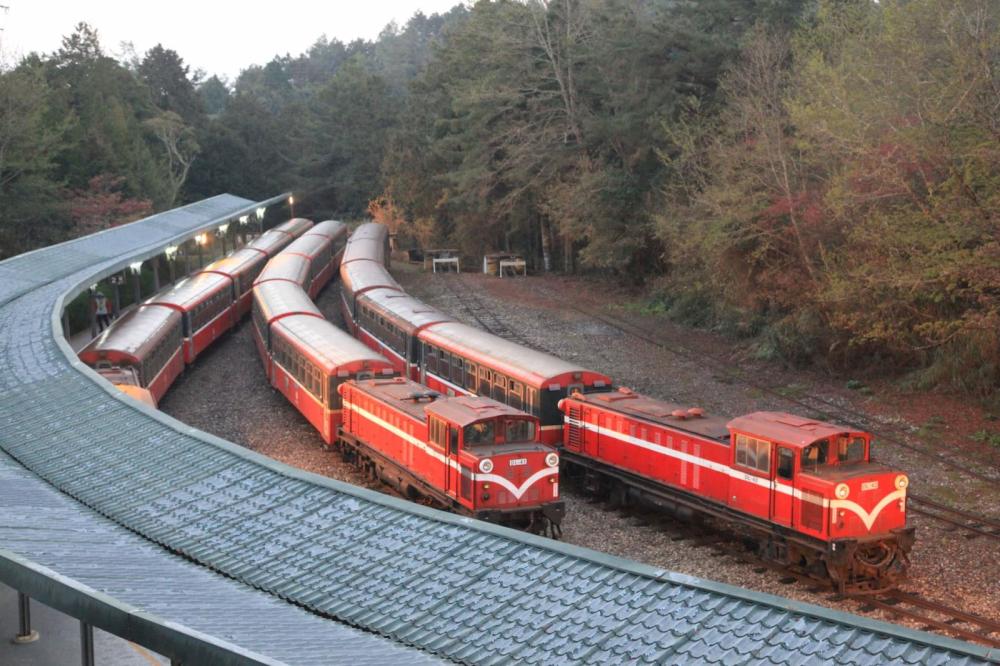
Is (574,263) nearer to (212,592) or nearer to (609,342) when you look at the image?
(609,342)

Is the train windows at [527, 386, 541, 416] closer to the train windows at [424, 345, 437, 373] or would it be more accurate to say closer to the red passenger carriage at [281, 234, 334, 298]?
the train windows at [424, 345, 437, 373]

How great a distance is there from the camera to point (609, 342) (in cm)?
3819

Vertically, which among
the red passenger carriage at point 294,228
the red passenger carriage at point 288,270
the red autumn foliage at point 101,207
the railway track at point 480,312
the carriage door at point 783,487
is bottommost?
the railway track at point 480,312

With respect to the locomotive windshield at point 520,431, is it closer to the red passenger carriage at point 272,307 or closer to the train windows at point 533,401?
the train windows at point 533,401

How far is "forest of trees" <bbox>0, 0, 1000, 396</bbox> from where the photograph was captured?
81.7 feet

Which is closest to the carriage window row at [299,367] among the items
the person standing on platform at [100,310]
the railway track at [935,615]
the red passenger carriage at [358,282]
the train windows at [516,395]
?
the train windows at [516,395]

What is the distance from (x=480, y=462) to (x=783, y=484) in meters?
4.86

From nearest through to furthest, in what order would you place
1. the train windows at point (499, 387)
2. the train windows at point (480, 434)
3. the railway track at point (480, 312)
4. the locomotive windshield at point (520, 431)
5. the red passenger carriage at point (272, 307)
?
the train windows at point (480, 434) → the locomotive windshield at point (520, 431) → the train windows at point (499, 387) → the red passenger carriage at point (272, 307) → the railway track at point (480, 312)

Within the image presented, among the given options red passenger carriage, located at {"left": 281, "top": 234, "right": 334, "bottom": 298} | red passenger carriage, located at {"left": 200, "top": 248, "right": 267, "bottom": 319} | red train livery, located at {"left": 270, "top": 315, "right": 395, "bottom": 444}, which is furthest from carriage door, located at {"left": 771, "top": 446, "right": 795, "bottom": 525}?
red passenger carriage, located at {"left": 281, "top": 234, "right": 334, "bottom": 298}

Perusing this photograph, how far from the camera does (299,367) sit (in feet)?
87.3

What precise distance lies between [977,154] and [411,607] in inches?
745

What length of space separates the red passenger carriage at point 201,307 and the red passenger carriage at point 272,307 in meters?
1.52

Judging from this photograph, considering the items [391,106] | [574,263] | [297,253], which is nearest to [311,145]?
[391,106]

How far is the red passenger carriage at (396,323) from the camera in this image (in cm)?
2769
